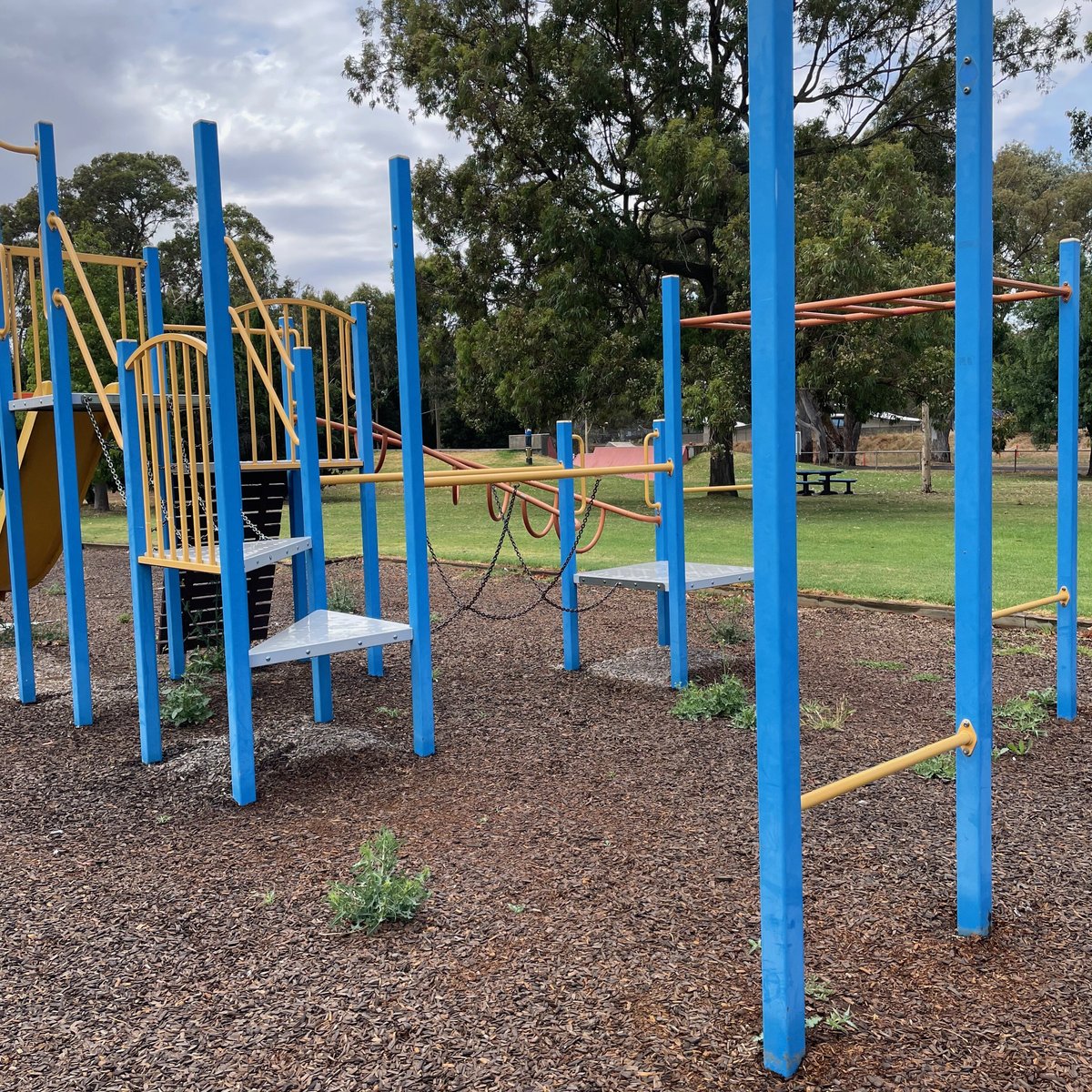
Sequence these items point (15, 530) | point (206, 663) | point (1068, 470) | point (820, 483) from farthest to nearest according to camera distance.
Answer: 1. point (820, 483)
2. point (206, 663)
3. point (15, 530)
4. point (1068, 470)

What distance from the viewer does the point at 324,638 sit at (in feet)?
13.7

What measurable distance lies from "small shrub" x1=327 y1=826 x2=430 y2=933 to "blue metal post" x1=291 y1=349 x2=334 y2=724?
200cm

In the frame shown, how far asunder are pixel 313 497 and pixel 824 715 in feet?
9.13

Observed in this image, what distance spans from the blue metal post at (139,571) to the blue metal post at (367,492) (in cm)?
143

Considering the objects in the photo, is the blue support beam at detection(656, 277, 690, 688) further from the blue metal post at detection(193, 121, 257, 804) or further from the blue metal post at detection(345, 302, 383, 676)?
the blue metal post at detection(193, 121, 257, 804)

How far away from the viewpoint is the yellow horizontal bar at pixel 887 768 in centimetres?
216

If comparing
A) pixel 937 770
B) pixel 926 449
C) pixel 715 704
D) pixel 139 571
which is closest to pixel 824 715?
pixel 715 704

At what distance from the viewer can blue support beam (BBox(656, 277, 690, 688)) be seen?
5609mm

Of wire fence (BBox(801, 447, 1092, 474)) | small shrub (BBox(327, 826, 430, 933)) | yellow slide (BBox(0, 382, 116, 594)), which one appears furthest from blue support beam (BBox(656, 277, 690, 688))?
wire fence (BBox(801, 447, 1092, 474))

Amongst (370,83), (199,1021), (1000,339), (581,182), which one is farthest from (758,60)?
(1000,339)

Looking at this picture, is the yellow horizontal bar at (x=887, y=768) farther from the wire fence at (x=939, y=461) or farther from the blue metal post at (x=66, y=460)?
the wire fence at (x=939, y=461)

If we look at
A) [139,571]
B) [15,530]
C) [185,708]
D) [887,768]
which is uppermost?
[15,530]

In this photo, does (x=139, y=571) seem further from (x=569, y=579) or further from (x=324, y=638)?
(x=569, y=579)

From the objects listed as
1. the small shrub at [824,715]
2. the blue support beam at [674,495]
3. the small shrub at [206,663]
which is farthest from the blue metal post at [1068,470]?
the small shrub at [206,663]
